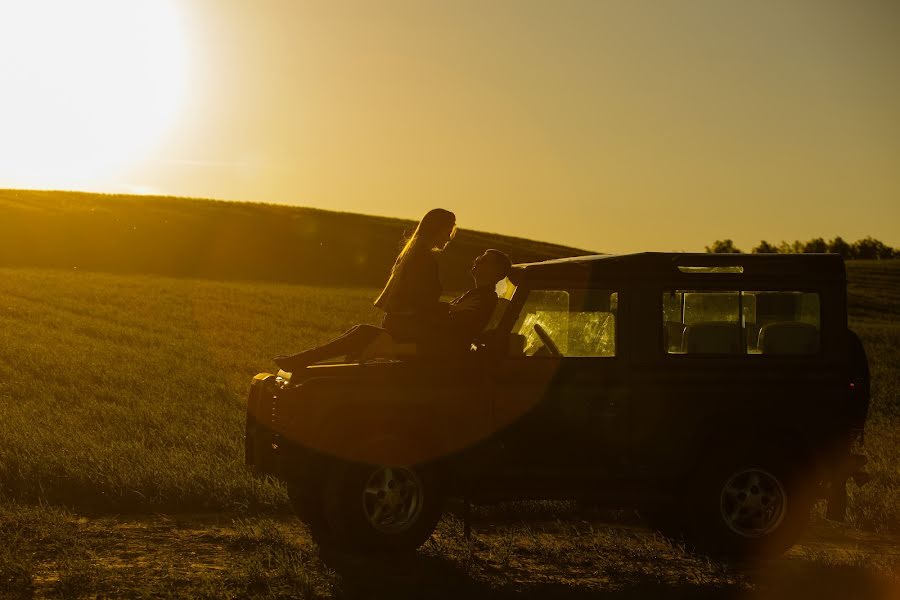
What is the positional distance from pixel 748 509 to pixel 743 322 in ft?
4.44

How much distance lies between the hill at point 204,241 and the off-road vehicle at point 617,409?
132 ft

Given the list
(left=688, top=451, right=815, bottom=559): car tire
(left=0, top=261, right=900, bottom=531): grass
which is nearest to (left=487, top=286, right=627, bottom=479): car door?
(left=688, top=451, right=815, bottom=559): car tire

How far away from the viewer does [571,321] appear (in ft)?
28.1

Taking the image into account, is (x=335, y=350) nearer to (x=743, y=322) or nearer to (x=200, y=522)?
(x=200, y=522)

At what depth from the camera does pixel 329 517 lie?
8.28 metres

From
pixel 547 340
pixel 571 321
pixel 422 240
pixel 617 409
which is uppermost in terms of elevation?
pixel 422 240

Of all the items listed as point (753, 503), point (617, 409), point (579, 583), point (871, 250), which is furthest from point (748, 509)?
point (871, 250)

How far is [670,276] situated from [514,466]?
175cm

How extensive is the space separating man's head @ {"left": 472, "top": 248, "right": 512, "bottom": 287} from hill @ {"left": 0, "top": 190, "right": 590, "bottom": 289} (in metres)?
40.1

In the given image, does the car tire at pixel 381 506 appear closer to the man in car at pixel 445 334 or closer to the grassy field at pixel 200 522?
the grassy field at pixel 200 522

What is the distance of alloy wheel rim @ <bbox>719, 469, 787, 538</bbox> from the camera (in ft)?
28.1

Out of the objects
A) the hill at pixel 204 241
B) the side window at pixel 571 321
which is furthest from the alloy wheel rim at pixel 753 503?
the hill at pixel 204 241

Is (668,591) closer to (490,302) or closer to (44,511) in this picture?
(490,302)

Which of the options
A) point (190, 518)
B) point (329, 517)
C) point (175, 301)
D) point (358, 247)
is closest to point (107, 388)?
point (190, 518)
